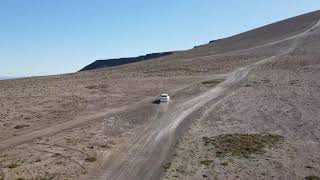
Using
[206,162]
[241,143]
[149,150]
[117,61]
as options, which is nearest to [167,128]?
[149,150]

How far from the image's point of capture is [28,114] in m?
39.1

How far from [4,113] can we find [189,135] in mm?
17014

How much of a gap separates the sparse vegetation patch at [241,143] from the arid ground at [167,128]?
0.19 ft

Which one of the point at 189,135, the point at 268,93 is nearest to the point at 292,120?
the point at 189,135

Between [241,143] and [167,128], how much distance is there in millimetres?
6395

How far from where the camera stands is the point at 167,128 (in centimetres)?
3322

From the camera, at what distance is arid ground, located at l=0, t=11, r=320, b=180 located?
23781mm

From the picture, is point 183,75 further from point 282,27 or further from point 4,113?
point 282,27

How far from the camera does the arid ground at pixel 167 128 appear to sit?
78.0ft

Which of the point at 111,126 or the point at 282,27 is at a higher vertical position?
the point at 282,27

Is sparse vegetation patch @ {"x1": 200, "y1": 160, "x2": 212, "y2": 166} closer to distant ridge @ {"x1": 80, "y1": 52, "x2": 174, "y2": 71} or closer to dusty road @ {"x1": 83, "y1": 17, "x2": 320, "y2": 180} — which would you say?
dusty road @ {"x1": 83, "y1": 17, "x2": 320, "y2": 180}

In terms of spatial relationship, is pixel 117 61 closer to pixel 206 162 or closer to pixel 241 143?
pixel 241 143

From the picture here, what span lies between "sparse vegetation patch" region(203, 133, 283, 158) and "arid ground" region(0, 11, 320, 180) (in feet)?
0.19

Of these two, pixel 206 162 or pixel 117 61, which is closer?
pixel 206 162
